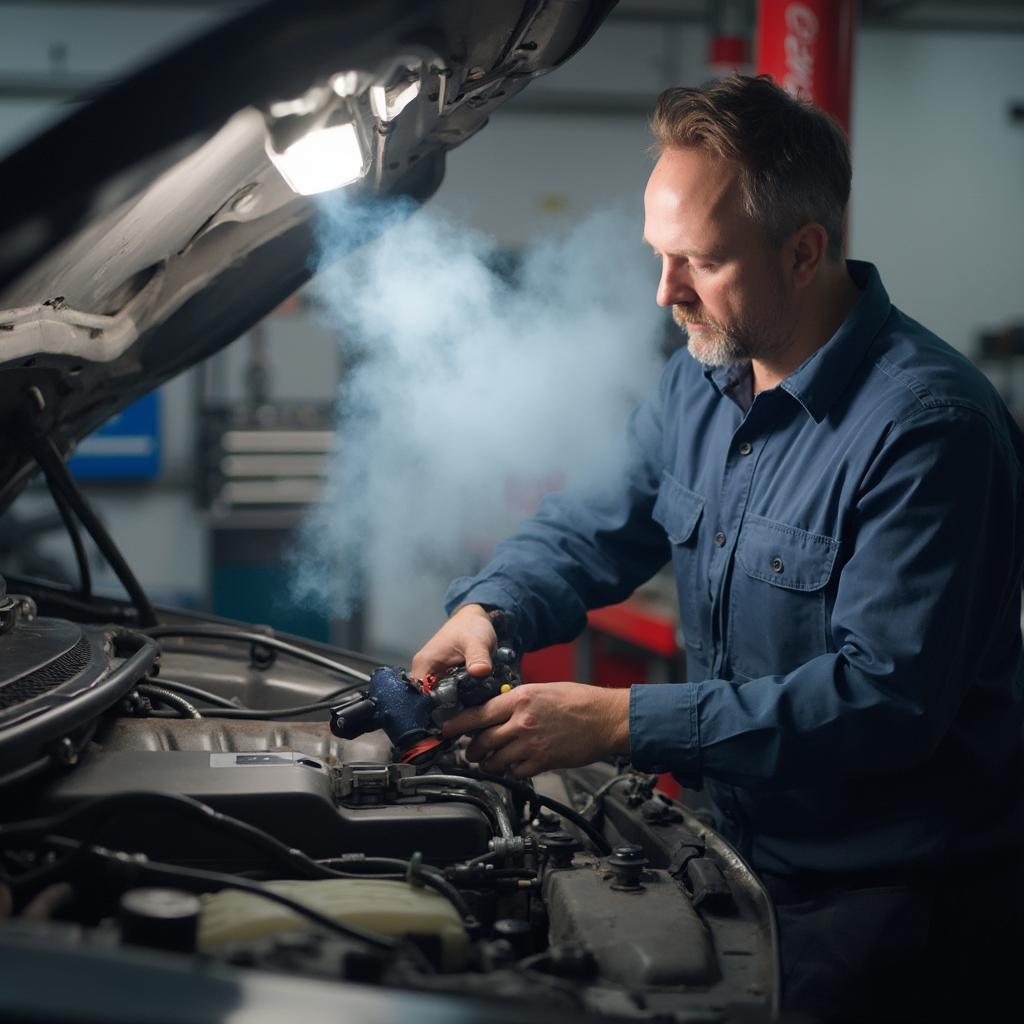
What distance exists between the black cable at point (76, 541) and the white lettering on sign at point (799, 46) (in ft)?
6.67

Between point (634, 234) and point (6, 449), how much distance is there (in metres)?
2.29

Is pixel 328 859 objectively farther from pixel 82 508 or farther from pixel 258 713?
pixel 82 508

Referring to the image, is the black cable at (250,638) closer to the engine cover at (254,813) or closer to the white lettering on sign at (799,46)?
the engine cover at (254,813)

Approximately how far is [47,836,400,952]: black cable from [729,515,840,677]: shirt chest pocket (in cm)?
75

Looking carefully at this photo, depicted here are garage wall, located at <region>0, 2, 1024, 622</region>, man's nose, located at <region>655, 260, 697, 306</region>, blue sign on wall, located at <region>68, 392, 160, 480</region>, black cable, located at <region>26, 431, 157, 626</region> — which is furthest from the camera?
garage wall, located at <region>0, 2, 1024, 622</region>

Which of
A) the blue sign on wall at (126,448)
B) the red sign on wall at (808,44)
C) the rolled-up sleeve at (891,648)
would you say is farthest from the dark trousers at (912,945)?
the blue sign on wall at (126,448)

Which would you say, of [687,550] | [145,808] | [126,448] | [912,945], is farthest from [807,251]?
[126,448]

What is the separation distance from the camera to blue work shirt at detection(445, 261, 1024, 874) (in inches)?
57.2

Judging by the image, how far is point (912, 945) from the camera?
1526 millimetres

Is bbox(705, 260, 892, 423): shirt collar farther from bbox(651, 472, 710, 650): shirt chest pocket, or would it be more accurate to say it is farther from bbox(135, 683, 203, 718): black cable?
bbox(135, 683, 203, 718): black cable

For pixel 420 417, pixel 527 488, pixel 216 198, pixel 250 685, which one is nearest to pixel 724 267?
pixel 216 198

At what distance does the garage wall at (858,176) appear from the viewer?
722cm

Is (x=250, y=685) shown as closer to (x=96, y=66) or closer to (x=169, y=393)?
(x=169, y=393)

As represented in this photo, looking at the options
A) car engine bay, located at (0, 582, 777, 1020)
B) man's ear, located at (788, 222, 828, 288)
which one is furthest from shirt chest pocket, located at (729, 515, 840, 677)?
man's ear, located at (788, 222, 828, 288)
